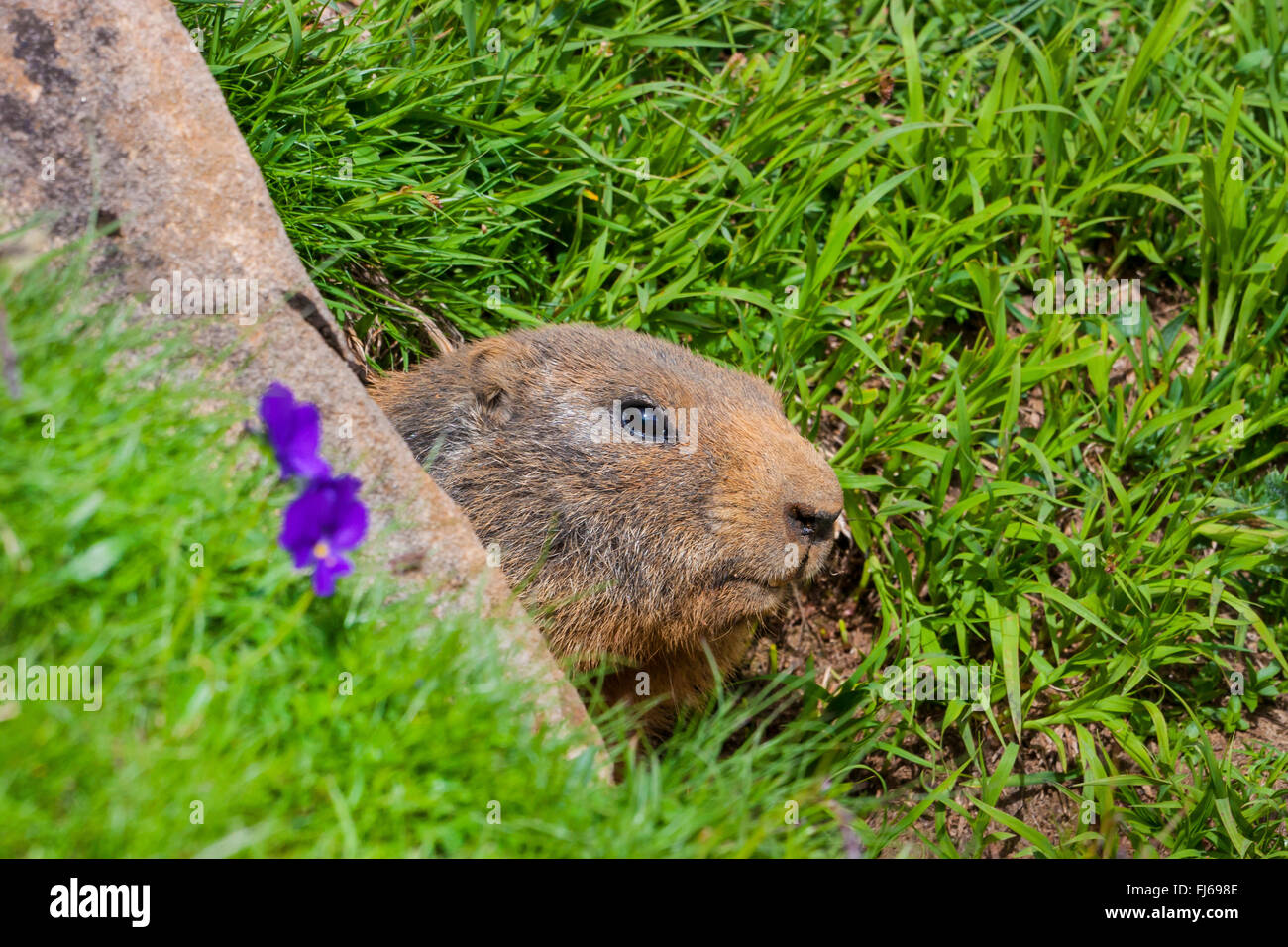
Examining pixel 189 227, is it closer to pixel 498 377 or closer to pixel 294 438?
pixel 294 438

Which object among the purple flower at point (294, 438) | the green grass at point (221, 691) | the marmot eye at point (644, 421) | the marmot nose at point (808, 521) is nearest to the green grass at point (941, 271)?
the marmot nose at point (808, 521)

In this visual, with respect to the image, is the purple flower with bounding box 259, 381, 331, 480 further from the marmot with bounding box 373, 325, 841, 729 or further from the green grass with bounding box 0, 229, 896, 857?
the marmot with bounding box 373, 325, 841, 729

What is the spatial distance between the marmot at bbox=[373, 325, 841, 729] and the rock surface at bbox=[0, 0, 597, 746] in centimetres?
65

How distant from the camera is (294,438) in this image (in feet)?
10.5

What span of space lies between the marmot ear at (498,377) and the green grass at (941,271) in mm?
788

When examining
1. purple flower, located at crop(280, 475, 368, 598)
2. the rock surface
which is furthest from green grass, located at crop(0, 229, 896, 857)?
the rock surface

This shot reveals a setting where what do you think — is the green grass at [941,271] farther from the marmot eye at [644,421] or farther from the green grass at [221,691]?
the green grass at [221,691]

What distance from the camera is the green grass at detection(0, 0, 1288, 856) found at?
5.43 m

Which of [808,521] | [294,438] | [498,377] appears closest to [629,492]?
[808,521]

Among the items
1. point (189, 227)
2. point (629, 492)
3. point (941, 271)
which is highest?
point (941, 271)

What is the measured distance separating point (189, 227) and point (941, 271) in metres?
4.07

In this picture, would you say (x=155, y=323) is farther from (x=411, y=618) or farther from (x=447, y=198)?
(x=447, y=198)

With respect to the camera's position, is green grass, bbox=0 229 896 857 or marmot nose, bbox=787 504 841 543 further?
marmot nose, bbox=787 504 841 543
